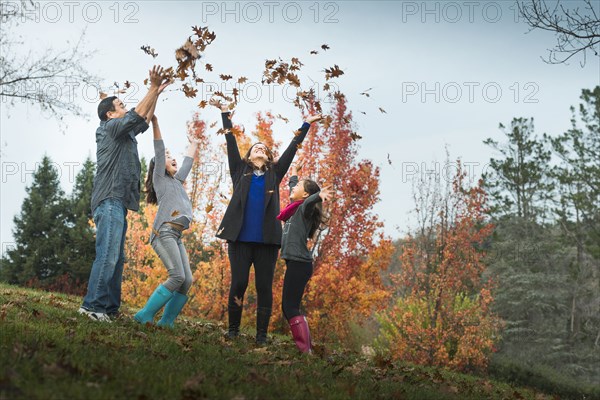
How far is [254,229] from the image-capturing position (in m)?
6.35

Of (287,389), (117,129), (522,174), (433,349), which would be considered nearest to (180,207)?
(117,129)

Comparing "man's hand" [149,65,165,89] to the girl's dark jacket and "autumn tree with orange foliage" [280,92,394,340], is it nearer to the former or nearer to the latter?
the girl's dark jacket

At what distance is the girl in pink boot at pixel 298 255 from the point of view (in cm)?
632

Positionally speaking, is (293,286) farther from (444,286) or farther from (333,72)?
(444,286)

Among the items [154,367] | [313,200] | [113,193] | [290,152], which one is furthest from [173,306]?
[154,367]

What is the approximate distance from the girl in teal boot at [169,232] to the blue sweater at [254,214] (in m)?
0.76

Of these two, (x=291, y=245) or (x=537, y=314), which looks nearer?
(x=291, y=245)

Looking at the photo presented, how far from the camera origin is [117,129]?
616cm

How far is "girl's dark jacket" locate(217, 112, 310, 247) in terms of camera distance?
6.32 metres

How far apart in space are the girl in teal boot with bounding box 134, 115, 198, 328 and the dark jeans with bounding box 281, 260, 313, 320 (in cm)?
113

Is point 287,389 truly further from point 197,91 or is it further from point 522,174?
point 522,174

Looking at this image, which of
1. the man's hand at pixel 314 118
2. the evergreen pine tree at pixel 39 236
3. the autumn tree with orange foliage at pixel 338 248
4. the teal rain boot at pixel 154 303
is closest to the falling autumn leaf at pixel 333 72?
the man's hand at pixel 314 118

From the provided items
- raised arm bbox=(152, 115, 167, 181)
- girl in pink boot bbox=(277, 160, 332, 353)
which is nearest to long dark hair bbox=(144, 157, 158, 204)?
raised arm bbox=(152, 115, 167, 181)

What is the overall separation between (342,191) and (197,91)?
8.03 meters
